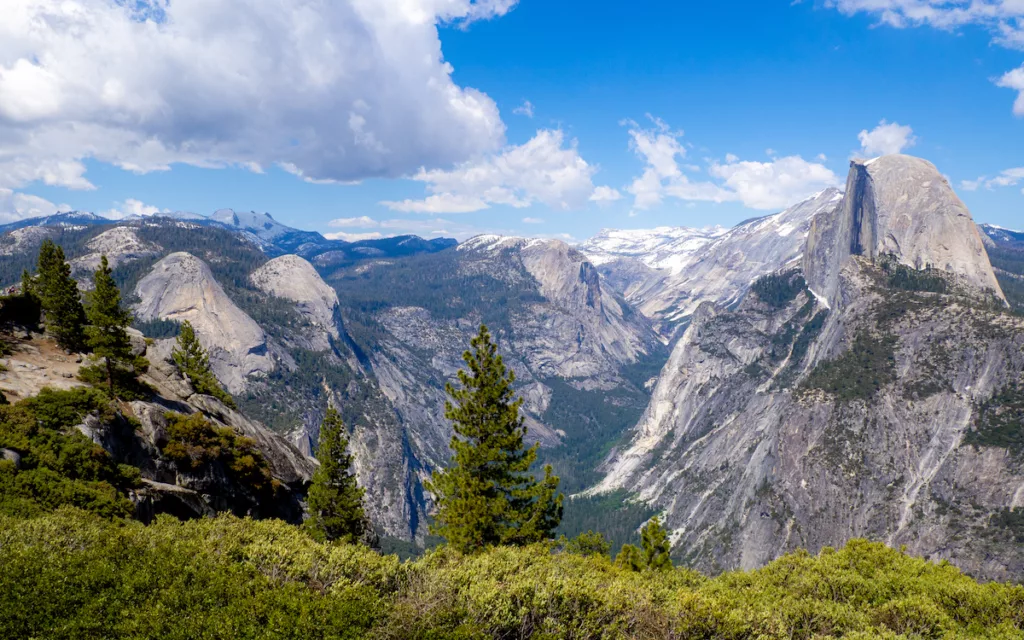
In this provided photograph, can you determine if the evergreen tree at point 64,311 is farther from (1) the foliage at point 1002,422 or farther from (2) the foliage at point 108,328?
(1) the foliage at point 1002,422

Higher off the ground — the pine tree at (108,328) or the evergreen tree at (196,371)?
the pine tree at (108,328)

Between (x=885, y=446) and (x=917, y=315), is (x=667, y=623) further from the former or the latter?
(x=917, y=315)

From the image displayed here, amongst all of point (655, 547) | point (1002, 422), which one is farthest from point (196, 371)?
point (1002, 422)

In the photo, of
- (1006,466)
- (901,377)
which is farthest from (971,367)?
(1006,466)

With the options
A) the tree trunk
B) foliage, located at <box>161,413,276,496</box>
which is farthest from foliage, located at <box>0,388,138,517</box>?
foliage, located at <box>161,413,276,496</box>

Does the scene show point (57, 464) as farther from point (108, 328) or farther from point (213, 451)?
point (108, 328)

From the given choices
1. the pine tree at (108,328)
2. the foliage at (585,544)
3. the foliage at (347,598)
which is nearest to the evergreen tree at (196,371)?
the pine tree at (108,328)
